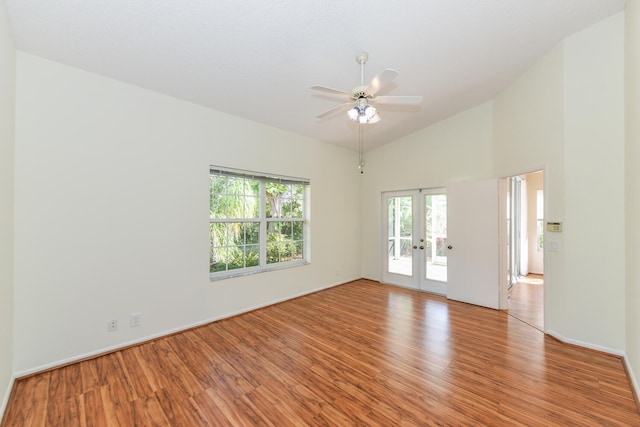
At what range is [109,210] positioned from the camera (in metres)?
2.71

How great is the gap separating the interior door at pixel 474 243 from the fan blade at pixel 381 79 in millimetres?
2850

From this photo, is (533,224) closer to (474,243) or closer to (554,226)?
(474,243)

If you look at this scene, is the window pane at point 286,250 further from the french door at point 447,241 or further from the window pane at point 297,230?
the french door at point 447,241

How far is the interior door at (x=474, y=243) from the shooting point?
398cm

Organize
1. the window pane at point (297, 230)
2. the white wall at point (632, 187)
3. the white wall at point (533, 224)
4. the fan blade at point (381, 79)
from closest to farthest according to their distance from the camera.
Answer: the fan blade at point (381, 79), the white wall at point (632, 187), the window pane at point (297, 230), the white wall at point (533, 224)

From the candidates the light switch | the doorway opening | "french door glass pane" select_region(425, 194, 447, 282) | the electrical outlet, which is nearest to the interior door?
"french door glass pane" select_region(425, 194, 447, 282)

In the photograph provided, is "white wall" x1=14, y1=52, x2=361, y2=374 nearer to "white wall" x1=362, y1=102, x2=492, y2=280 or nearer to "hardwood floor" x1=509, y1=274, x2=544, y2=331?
"white wall" x1=362, y1=102, x2=492, y2=280

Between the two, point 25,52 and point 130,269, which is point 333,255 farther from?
point 25,52

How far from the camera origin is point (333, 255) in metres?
5.23

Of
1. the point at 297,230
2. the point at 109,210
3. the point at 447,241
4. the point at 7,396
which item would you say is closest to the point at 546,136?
the point at 447,241

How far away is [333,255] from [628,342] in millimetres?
3837

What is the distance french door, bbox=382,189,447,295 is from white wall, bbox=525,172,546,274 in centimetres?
302

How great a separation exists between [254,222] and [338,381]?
2.57 metres

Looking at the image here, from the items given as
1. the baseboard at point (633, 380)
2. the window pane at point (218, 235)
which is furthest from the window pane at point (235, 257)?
the baseboard at point (633, 380)
